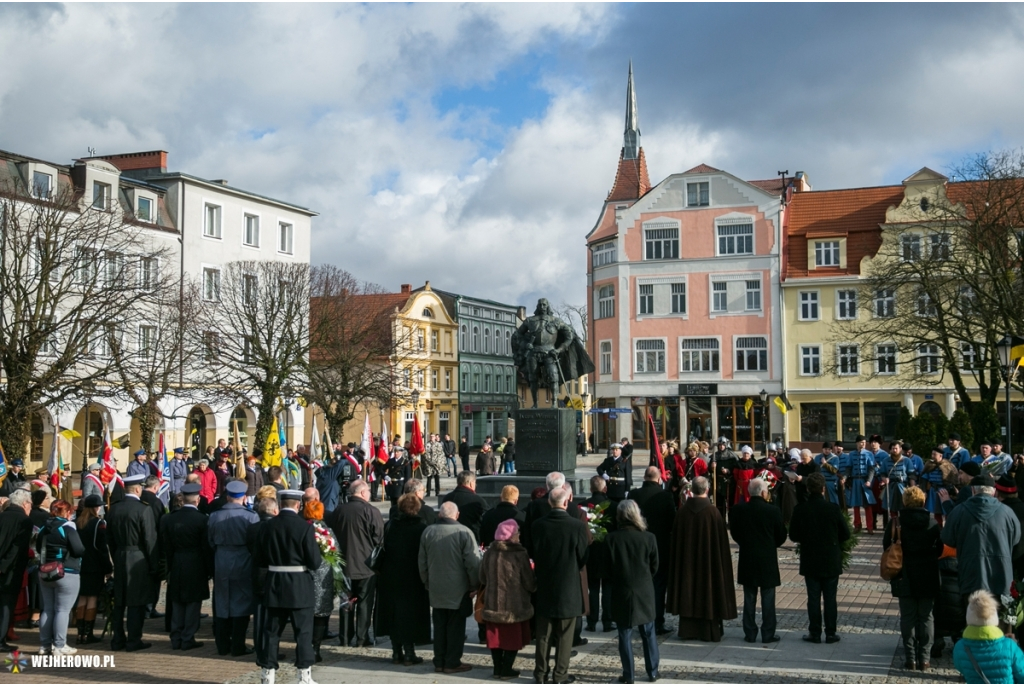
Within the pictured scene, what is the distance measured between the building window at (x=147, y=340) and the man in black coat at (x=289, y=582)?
2541 cm

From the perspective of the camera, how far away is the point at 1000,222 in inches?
1178

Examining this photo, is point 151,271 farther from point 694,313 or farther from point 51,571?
point 51,571

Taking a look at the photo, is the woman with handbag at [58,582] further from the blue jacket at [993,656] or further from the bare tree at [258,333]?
the bare tree at [258,333]

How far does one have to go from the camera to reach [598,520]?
10766mm

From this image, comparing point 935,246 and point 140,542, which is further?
point 935,246

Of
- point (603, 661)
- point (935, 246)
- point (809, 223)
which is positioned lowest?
point (603, 661)

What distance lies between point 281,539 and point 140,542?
2617 mm

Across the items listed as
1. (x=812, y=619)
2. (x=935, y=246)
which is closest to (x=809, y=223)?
(x=935, y=246)

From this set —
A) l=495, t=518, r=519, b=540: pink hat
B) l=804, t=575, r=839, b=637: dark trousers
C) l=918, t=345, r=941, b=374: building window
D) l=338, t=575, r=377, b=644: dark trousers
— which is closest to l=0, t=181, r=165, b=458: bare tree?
l=338, t=575, r=377, b=644: dark trousers

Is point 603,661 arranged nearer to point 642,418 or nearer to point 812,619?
point 812,619

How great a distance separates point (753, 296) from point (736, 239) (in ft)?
10.0

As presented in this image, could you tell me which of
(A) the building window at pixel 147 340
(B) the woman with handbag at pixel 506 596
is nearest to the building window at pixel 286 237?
(A) the building window at pixel 147 340

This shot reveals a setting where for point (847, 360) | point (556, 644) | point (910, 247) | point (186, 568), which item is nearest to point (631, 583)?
point (556, 644)

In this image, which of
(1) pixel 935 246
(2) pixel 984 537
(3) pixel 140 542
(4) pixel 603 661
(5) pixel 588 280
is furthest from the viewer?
(5) pixel 588 280
